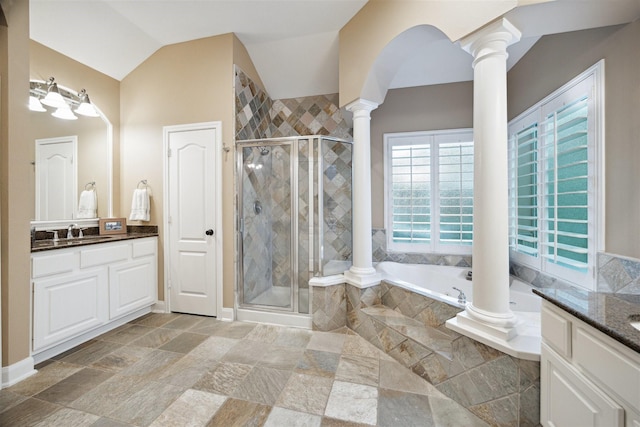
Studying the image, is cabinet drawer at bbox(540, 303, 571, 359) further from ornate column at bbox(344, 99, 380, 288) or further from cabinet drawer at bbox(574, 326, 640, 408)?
ornate column at bbox(344, 99, 380, 288)

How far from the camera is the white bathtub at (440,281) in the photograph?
2.26 m

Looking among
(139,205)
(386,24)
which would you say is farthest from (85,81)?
(386,24)

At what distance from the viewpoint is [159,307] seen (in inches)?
125

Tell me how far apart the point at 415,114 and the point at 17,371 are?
4.31 meters

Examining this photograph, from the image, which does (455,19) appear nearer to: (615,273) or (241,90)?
(615,273)

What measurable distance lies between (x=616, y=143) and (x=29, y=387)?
13.3 feet

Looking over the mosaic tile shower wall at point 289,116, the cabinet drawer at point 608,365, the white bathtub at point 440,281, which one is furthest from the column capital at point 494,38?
the mosaic tile shower wall at point 289,116

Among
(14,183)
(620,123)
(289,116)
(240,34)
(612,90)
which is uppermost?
(240,34)

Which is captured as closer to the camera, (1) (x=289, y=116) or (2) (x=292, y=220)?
(2) (x=292, y=220)

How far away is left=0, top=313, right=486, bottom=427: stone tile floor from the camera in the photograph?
5.14 ft

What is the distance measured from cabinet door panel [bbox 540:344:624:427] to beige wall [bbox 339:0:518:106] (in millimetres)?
1709

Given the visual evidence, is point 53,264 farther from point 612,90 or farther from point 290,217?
point 612,90

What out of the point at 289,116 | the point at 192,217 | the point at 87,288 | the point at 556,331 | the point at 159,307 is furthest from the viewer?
the point at 289,116

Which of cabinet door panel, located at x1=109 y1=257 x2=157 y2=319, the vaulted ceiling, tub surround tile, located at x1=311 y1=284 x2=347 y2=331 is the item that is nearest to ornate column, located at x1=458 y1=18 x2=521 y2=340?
the vaulted ceiling
